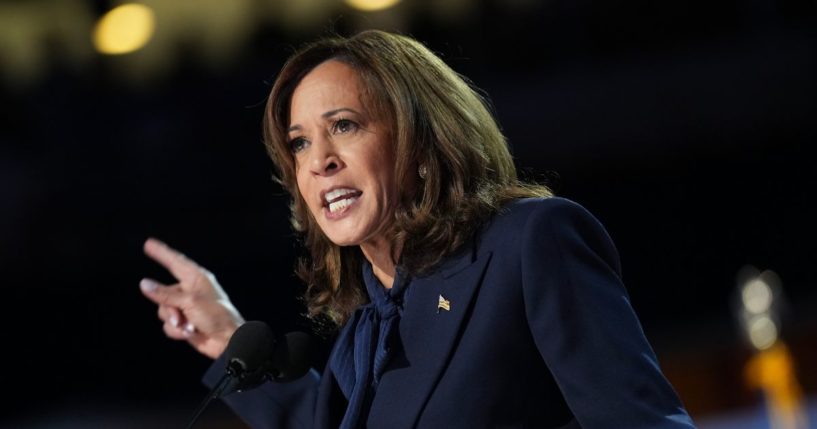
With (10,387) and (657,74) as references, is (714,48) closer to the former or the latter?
(657,74)

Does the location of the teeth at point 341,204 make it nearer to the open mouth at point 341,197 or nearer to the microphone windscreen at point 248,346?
the open mouth at point 341,197

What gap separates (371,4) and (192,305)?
10.2 feet

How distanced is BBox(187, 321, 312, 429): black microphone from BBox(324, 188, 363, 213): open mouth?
21 cm

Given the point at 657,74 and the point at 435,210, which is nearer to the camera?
the point at 435,210

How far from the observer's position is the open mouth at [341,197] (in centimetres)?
185

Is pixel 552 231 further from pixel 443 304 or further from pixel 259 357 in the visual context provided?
pixel 259 357

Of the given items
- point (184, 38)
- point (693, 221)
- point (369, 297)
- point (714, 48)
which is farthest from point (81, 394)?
point (369, 297)

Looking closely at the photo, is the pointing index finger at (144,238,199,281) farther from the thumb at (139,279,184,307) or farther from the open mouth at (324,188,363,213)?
the open mouth at (324,188,363,213)

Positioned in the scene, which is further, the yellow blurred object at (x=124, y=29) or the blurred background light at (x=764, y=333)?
the yellow blurred object at (x=124, y=29)

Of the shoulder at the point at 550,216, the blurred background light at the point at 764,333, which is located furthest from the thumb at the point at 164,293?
the blurred background light at the point at 764,333

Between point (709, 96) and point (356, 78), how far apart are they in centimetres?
405

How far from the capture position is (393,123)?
1.87 meters

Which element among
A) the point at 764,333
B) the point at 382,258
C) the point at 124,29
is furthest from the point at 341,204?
the point at 124,29

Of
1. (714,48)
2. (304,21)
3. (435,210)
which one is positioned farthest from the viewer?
(714,48)
